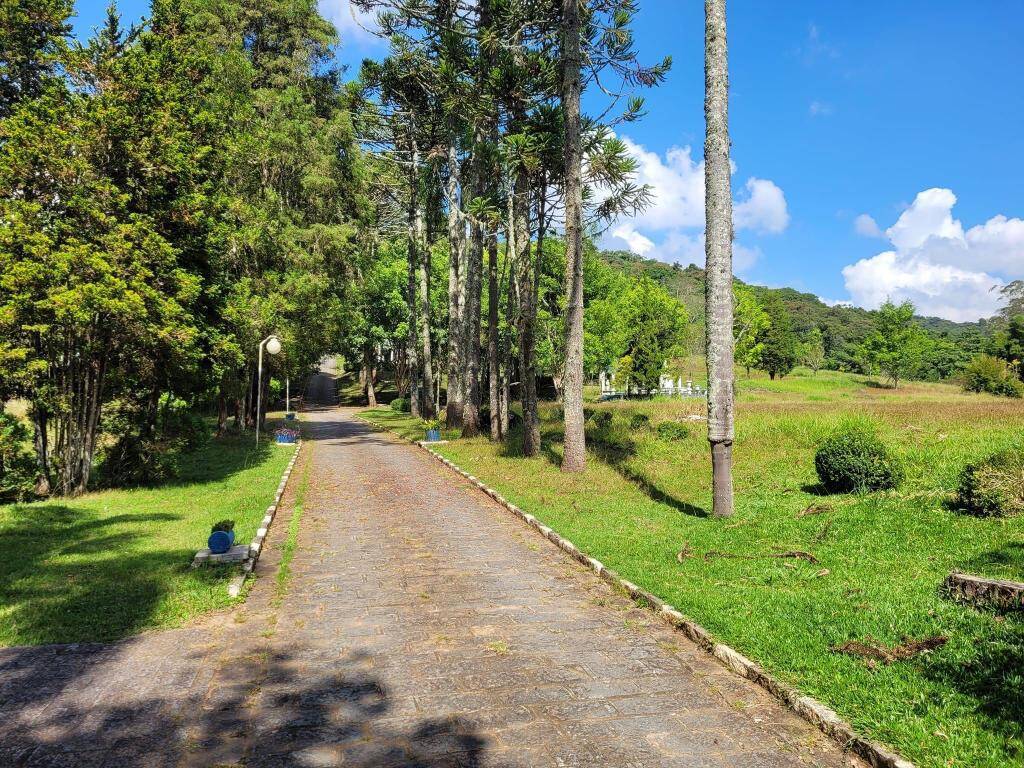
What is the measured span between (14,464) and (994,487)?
60.9 ft

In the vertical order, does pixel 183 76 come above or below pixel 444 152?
below

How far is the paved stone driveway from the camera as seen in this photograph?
4.29m

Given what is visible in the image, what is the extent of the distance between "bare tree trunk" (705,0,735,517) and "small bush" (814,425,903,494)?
2.28 m

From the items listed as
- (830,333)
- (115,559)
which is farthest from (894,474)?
(830,333)

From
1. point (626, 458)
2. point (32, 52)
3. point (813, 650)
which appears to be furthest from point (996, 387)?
point (32, 52)

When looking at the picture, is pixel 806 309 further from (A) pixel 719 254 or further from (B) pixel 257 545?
(B) pixel 257 545

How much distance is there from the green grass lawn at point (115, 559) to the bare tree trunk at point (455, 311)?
11.4m

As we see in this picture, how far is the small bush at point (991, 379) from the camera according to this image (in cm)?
3875

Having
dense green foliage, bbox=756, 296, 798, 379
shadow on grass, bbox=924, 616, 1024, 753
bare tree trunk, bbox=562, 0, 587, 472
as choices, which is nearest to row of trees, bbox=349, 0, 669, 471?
bare tree trunk, bbox=562, 0, 587, 472

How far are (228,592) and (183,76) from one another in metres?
14.7

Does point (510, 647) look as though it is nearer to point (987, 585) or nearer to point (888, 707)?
point (888, 707)

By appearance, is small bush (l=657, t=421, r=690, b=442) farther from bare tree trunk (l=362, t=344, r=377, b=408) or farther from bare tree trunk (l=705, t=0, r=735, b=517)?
bare tree trunk (l=362, t=344, r=377, b=408)

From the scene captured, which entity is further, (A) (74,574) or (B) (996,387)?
(B) (996,387)

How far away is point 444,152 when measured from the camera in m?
26.4
